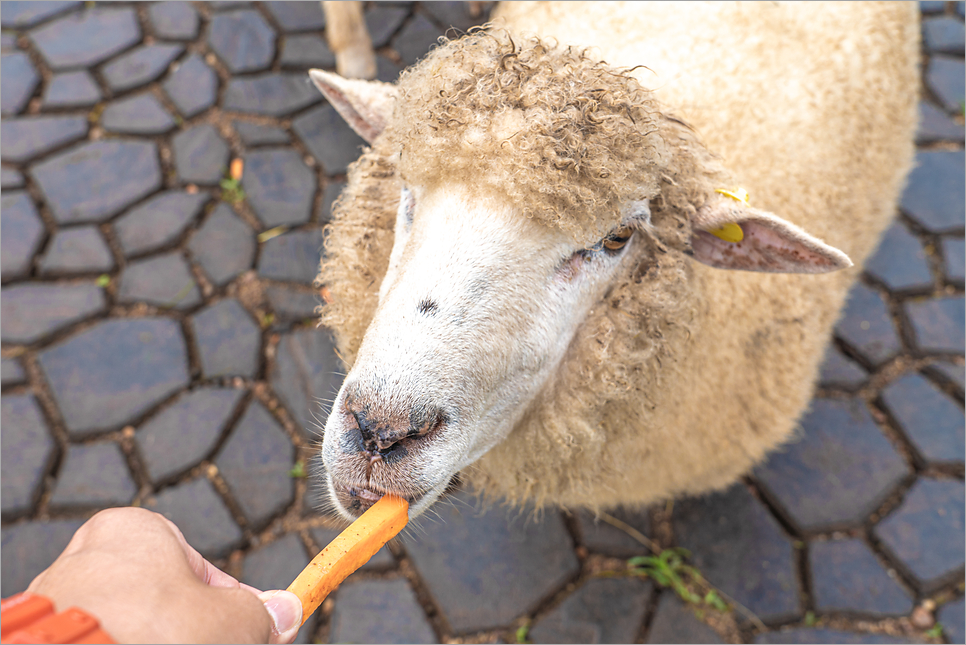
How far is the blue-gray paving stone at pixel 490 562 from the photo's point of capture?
2553 millimetres

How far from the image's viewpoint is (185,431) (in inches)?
112

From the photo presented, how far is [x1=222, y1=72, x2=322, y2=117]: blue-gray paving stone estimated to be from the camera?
3.71 metres

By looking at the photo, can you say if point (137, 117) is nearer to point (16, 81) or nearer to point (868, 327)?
point (16, 81)

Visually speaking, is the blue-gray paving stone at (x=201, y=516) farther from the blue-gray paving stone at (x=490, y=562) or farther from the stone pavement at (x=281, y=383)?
the blue-gray paving stone at (x=490, y=562)

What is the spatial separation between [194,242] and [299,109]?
1.14 m

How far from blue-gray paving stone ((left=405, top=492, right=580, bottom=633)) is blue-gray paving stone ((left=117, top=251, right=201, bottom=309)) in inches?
73.8

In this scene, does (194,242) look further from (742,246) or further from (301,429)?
(742,246)

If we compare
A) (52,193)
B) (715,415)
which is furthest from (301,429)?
(52,193)

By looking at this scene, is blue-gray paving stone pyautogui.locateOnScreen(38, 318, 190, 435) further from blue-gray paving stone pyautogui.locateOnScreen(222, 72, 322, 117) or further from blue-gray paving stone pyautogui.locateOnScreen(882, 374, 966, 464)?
blue-gray paving stone pyautogui.locateOnScreen(882, 374, 966, 464)

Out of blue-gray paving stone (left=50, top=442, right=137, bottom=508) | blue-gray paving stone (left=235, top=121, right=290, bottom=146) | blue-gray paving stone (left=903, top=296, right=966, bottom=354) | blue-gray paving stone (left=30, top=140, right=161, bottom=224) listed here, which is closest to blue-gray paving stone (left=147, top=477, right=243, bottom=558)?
blue-gray paving stone (left=50, top=442, right=137, bottom=508)

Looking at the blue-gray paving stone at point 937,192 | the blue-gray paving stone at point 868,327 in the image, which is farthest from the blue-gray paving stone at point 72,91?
the blue-gray paving stone at point 937,192

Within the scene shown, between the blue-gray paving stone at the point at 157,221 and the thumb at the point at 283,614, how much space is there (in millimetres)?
2811

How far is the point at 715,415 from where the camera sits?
2.15 metres

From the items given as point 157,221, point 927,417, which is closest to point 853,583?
point 927,417
